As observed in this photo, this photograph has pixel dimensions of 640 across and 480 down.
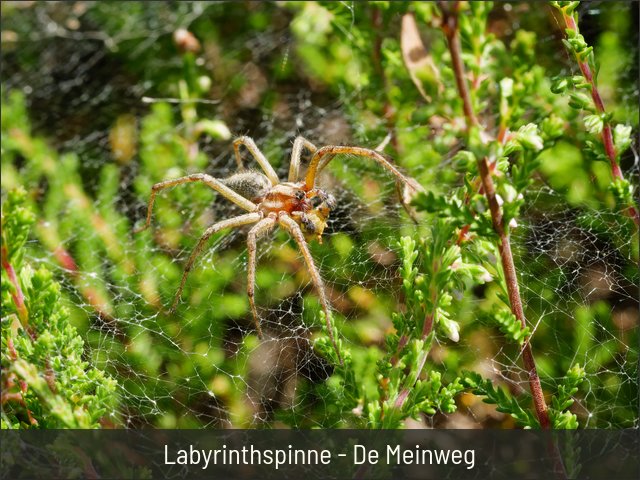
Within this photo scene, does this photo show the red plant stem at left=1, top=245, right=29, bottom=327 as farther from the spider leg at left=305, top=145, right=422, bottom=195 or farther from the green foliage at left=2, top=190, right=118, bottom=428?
the spider leg at left=305, top=145, right=422, bottom=195

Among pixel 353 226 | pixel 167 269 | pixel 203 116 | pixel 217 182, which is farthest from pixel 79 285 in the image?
pixel 203 116

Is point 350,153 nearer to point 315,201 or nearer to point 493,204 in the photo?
point 315,201

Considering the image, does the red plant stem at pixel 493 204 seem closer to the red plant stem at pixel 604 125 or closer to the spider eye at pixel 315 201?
the red plant stem at pixel 604 125

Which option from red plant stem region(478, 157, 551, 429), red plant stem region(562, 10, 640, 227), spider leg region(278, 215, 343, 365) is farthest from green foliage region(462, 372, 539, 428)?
red plant stem region(562, 10, 640, 227)

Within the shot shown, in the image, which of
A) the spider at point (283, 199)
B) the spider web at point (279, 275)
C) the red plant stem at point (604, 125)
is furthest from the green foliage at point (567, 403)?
the spider at point (283, 199)

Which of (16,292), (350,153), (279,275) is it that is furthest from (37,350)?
(350,153)

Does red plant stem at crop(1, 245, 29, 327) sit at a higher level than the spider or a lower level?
higher

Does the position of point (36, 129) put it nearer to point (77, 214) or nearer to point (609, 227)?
point (77, 214)

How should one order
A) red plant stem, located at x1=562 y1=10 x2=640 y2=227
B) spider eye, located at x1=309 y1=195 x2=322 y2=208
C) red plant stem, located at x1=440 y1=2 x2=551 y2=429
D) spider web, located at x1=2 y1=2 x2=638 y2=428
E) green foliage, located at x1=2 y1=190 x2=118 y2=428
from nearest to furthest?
red plant stem, located at x1=440 y1=2 x2=551 y2=429
green foliage, located at x1=2 y1=190 x2=118 y2=428
red plant stem, located at x1=562 y1=10 x2=640 y2=227
spider web, located at x1=2 y1=2 x2=638 y2=428
spider eye, located at x1=309 y1=195 x2=322 y2=208
